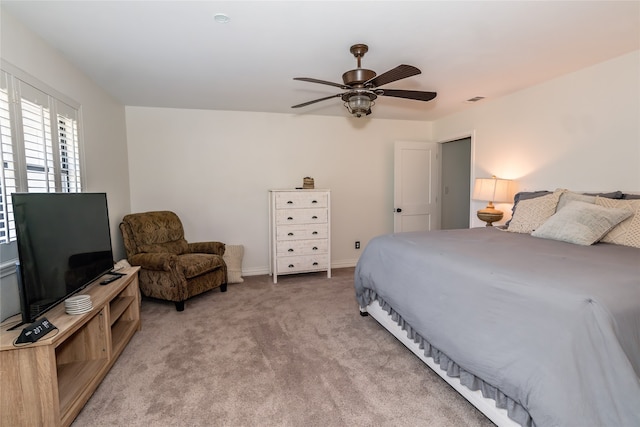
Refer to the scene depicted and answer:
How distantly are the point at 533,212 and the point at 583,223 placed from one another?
0.54 m

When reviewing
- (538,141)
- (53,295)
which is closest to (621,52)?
(538,141)

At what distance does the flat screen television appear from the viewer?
1562 mm

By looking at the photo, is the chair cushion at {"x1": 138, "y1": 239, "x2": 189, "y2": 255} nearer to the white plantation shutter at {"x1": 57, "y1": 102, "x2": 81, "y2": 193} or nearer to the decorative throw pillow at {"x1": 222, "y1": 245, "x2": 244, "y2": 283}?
Result: the decorative throw pillow at {"x1": 222, "y1": 245, "x2": 244, "y2": 283}

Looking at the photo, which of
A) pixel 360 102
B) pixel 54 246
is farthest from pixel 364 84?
pixel 54 246

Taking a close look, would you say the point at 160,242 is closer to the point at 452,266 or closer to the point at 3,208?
the point at 3,208

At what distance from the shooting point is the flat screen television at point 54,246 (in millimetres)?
1562

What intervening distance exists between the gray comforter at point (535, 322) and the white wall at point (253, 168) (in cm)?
265

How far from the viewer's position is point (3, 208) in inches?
70.6

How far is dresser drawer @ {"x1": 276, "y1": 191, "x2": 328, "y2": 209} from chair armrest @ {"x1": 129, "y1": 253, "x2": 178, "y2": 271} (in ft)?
4.74

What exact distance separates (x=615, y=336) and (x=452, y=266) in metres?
0.79

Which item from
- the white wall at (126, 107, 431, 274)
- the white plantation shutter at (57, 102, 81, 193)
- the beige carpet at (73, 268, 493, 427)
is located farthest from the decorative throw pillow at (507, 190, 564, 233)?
the white plantation shutter at (57, 102, 81, 193)

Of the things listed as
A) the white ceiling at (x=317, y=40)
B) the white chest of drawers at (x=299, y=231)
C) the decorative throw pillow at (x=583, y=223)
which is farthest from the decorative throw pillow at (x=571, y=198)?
the white chest of drawers at (x=299, y=231)

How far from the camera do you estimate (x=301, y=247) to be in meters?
4.27

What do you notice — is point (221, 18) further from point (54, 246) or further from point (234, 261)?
point (234, 261)
